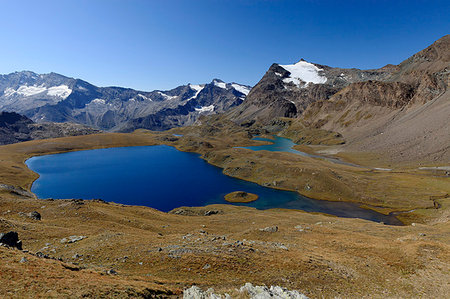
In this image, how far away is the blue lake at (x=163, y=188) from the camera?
104 meters

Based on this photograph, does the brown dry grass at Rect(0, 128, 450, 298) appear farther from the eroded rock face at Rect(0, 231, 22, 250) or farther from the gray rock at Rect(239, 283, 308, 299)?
the eroded rock face at Rect(0, 231, 22, 250)

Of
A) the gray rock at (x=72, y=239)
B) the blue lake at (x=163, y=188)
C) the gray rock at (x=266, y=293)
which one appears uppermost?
the gray rock at (x=266, y=293)

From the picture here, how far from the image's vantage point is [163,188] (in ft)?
417

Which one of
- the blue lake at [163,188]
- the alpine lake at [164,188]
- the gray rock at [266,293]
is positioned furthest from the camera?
the blue lake at [163,188]

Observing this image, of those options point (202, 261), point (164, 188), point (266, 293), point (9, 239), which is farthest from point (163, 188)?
point (266, 293)

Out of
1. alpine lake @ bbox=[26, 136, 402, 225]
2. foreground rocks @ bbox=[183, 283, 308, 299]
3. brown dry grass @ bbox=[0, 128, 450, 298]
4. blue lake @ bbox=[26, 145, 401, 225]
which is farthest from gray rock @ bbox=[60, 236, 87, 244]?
alpine lake @ bbox=[26, 136, 402, 225]

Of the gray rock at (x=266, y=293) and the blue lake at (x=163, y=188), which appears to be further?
the blue lake at (x=163, y=188)

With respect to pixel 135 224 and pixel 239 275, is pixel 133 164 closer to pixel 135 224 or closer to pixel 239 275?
pixel 135 224

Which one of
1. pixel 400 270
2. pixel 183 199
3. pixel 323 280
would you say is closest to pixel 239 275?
pixel 323 280

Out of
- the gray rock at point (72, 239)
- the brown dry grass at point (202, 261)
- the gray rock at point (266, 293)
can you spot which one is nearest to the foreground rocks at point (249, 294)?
the gray rock at point (266, 293)

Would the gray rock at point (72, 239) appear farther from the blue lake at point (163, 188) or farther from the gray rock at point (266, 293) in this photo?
the blue lake at point (163, 188)

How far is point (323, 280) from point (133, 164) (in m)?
193

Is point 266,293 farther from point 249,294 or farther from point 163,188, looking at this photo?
point 163,188

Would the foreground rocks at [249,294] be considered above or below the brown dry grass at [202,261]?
above
